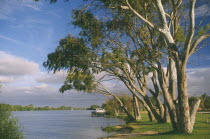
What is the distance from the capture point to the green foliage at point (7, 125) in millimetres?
13102

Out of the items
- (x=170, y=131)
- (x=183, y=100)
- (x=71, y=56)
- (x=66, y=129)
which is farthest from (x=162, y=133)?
(x=66, y=129)

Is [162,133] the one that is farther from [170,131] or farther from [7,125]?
[7,125]

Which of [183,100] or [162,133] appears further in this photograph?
[162,133]

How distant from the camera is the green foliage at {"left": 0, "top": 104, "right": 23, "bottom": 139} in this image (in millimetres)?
13102

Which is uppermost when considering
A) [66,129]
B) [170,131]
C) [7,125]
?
[7,125]

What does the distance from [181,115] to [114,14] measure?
839cm

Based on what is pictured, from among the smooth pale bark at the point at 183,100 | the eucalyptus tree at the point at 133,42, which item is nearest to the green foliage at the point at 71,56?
the eucalyptus tree at the point at 133,42

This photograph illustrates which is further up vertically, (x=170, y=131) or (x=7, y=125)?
(x=7, y=125)

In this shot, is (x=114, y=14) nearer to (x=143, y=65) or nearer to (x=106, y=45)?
(x=106, y=45)

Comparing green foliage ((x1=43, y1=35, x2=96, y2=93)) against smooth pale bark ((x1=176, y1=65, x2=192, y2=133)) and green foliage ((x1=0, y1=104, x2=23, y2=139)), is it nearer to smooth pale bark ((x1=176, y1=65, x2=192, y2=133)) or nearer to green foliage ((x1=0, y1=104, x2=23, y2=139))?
green foliage ((x1=0, y1=104, x2=23, y2=139))

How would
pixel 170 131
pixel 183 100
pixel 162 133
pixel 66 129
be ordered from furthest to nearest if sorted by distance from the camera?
pixel 66 129
pixel 162 133
pixel 170 131
pixel 183 100

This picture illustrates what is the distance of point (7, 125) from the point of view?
1319 centimetres

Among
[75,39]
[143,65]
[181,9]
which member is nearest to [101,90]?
[143,65]

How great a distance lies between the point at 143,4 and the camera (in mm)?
15047
